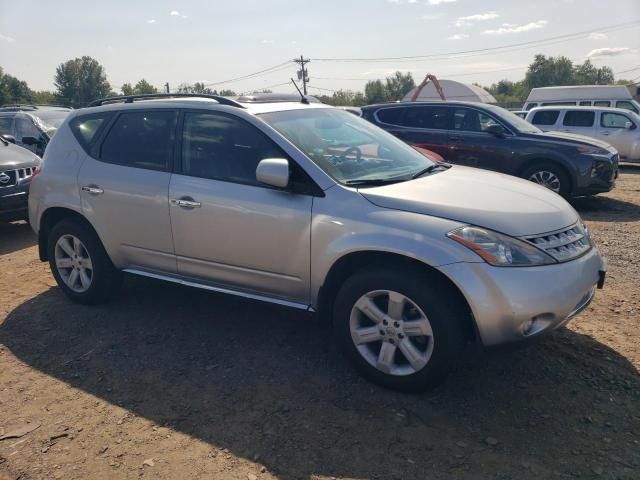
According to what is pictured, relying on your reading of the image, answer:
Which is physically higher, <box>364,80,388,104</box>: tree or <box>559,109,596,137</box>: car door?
<box>364,80,388,104</box>: tree

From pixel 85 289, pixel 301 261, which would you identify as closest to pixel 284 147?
pixel 301 261

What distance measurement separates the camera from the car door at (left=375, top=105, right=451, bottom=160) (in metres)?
9.03

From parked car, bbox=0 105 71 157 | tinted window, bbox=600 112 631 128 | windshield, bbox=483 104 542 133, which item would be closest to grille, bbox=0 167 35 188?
parked car, bbox=0 105 71 157

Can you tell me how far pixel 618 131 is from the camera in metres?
13.0

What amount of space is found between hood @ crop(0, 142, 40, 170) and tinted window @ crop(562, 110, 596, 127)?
466 inches

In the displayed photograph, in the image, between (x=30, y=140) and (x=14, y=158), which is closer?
(x=14, y=158)

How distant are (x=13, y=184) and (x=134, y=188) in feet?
13.4

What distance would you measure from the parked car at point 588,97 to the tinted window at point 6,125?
53.5 ft

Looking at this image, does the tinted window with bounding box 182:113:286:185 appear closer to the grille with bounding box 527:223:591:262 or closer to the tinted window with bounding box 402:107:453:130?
the grille with bounding box 527:223:591:262

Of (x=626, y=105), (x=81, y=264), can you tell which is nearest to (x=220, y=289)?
(x=81, y=264)

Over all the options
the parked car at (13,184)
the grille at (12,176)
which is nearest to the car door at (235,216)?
the parked car at (13,184)

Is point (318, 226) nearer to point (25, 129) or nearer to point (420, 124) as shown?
point (420, 124)

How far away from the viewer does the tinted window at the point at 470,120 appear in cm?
880

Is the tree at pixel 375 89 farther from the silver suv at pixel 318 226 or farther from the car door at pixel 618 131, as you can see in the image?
the silver suv at pixel 318 226
